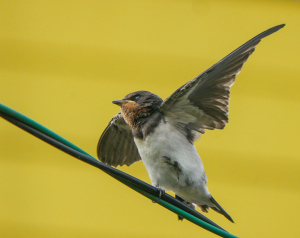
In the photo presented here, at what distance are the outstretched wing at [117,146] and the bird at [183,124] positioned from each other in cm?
44

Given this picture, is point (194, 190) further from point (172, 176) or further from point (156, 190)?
point (156, 190)

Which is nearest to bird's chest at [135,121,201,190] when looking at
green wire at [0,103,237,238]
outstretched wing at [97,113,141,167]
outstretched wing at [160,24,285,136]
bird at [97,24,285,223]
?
bird at [97,24,285,223]

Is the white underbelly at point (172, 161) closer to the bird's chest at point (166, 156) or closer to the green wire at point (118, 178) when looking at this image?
the bird's chest at point (166, 156)

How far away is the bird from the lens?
3.19 metres

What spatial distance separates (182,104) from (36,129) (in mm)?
1322

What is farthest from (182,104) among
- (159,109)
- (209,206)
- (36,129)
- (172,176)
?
(36,129)

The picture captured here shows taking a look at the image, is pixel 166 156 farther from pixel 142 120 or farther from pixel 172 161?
pixel 142 120

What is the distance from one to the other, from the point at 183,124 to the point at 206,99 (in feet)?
0.71

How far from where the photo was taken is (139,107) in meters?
3.48

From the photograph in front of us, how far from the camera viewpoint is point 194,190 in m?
3.32

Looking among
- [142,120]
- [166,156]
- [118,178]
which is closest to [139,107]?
[142,120]

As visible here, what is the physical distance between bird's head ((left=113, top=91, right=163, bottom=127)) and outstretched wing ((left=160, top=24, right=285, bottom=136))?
142 millimetres

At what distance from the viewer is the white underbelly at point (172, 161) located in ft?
10.6

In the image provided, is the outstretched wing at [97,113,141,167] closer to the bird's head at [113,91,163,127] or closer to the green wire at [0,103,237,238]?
the bird's head at [113,91,163,127]
